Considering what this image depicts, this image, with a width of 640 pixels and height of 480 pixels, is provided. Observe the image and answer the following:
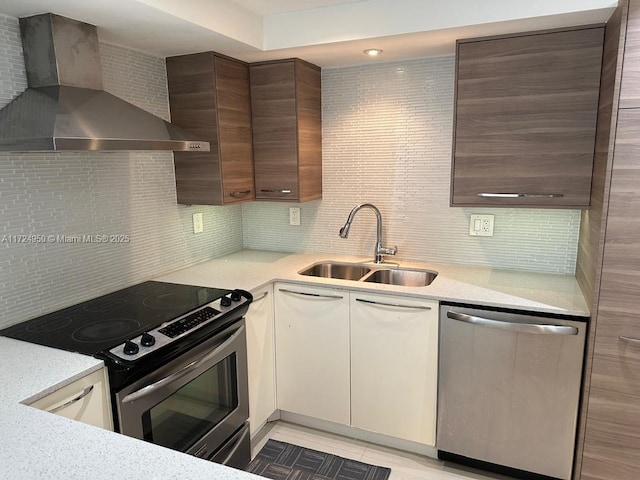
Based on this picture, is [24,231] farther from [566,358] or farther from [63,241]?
[566,358]

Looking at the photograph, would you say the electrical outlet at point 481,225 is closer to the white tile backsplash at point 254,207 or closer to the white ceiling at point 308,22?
the white tile backsplash at point 254,207

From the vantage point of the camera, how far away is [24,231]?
5.89 ft

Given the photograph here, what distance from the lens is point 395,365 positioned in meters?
2.21

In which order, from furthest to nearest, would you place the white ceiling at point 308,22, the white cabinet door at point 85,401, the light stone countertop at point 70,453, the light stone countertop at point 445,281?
the light stone countertop at point 445,281 → the white ceiling at point 308,22 → the white cabinet door at point 85,401 → the light stone countertop at point 70,453

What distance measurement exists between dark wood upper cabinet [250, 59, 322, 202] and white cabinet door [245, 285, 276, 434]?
0.62 metres

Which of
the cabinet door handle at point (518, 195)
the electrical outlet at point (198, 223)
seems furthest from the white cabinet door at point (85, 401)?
the cabinet door handle at point (518, 195)

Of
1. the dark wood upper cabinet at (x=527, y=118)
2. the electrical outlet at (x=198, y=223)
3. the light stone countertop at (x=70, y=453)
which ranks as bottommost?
the light stone countertop at (x=70, y=453)

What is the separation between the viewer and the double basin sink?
2556 millimetres

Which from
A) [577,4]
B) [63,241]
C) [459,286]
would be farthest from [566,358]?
[63,241]

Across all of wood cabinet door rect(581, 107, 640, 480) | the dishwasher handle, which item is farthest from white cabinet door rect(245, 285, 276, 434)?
wood cabinet door rect(581, 107, 640, 480)

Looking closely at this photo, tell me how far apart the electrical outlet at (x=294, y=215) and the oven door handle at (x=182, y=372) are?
1.05m

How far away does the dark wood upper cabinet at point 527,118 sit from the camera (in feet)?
6.26

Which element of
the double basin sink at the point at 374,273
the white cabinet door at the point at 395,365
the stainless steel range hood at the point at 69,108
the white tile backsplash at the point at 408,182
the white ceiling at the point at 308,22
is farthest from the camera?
the double basin sink at the point at 374,273

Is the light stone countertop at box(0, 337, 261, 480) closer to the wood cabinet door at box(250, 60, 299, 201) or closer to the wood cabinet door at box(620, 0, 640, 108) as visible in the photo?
the wood cabinet door at box(250, 60, 299, 201)
